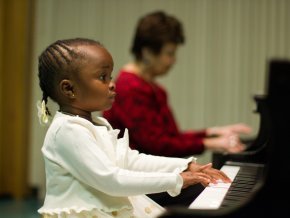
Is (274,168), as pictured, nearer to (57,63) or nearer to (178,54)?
(57,63)

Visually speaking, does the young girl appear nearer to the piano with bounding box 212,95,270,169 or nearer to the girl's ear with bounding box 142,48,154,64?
the piano with bounding box 212,95,270,169

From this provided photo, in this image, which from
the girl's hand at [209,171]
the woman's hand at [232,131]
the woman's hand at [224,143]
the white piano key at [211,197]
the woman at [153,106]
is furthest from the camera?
the woman's hand at [232,131]

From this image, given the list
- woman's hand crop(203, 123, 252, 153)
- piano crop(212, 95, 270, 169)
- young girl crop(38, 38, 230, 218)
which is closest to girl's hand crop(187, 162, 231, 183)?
young girl crop(38, 38, 230, 218)

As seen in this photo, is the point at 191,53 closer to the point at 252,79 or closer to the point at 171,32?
the point at 252,79

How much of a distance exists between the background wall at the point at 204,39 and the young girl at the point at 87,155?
2.39 m

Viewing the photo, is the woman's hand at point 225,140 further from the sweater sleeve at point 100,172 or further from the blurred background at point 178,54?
the blurred background at point 178,54

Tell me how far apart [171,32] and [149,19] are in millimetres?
115

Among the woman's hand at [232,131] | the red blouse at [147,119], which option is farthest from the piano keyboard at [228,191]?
the woman's hand at [232,131]

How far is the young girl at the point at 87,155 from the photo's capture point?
1113mm

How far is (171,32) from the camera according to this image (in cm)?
244

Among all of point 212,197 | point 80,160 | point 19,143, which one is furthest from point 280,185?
point 19,143

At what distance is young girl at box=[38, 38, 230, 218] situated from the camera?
3.65ft

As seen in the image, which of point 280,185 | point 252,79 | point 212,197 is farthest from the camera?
point 252,79

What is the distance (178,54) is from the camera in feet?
12.4
